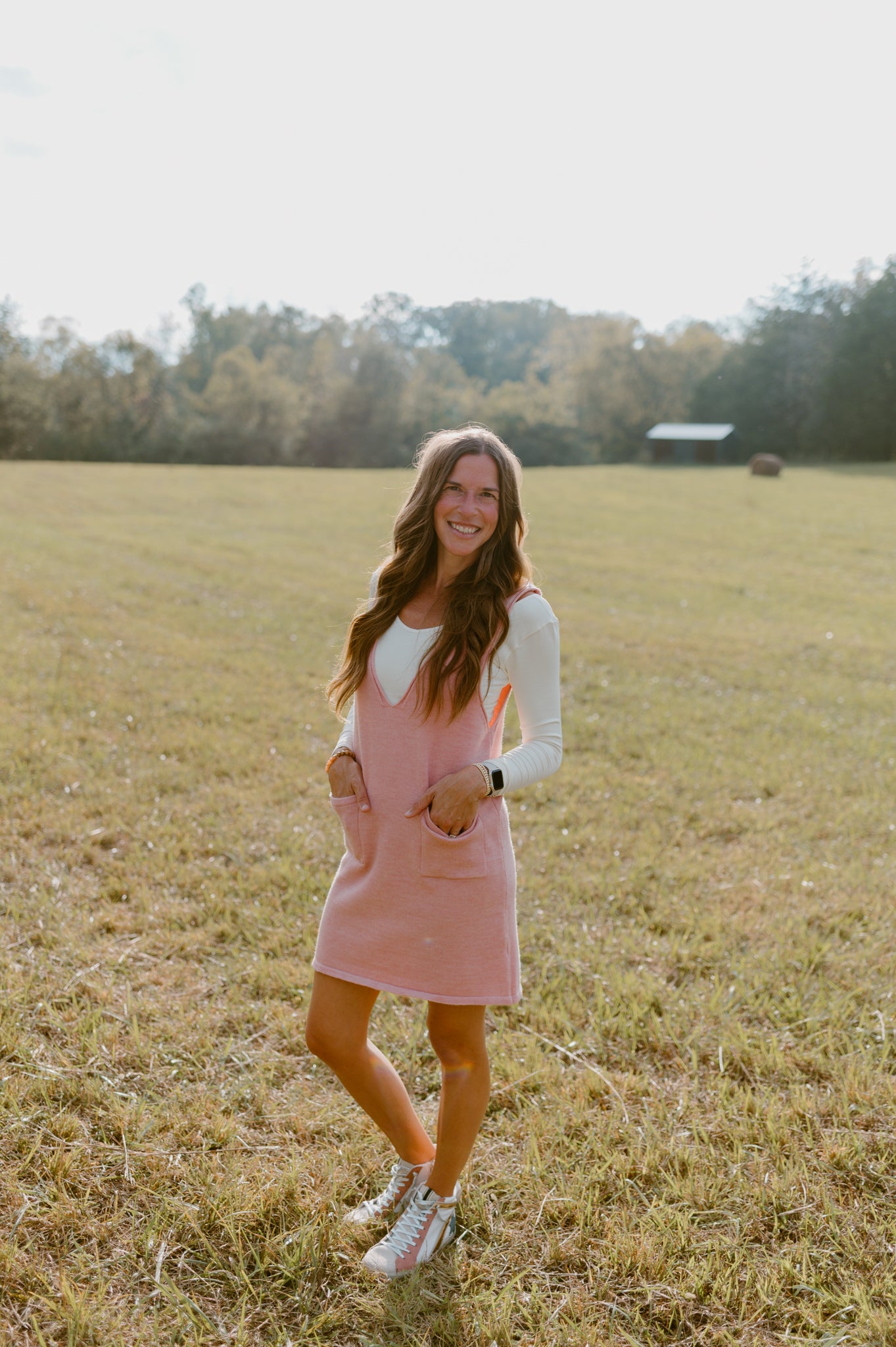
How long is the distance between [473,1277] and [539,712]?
1435 millimetres

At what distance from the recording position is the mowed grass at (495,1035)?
2293 mm

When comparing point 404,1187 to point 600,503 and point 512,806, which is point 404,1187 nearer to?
point 512,806

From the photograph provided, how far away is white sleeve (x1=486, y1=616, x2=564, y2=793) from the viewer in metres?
Result: 2.17

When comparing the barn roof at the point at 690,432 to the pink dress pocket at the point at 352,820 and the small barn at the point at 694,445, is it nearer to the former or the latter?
the small barn at the point at 694,445

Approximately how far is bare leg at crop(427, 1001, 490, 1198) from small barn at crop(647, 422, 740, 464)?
175 feet

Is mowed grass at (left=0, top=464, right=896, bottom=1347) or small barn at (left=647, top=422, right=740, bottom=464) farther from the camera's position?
small barn at (left=647, top=422, right=740, bottom=464)

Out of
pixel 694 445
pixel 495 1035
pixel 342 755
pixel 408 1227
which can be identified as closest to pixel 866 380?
pixel 694 445

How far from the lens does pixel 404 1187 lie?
2.49 metres

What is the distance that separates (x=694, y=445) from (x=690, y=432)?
3.88 feet

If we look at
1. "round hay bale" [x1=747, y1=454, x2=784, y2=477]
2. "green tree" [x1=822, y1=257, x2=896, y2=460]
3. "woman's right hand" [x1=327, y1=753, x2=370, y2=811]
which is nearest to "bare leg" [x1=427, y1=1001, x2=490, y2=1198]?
"woman's right hand" [x1=327, y1=753, x2=370, y2=811]

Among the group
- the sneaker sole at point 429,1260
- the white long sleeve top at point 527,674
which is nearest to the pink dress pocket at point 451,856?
the white long sleeve top at point 527,674

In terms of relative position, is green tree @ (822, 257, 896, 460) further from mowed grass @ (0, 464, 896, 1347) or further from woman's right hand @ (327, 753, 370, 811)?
woman's right hand @ (327, 753, 370, 811)

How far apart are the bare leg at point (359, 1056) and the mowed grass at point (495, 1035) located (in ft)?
1.03

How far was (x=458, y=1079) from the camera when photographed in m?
2.28
